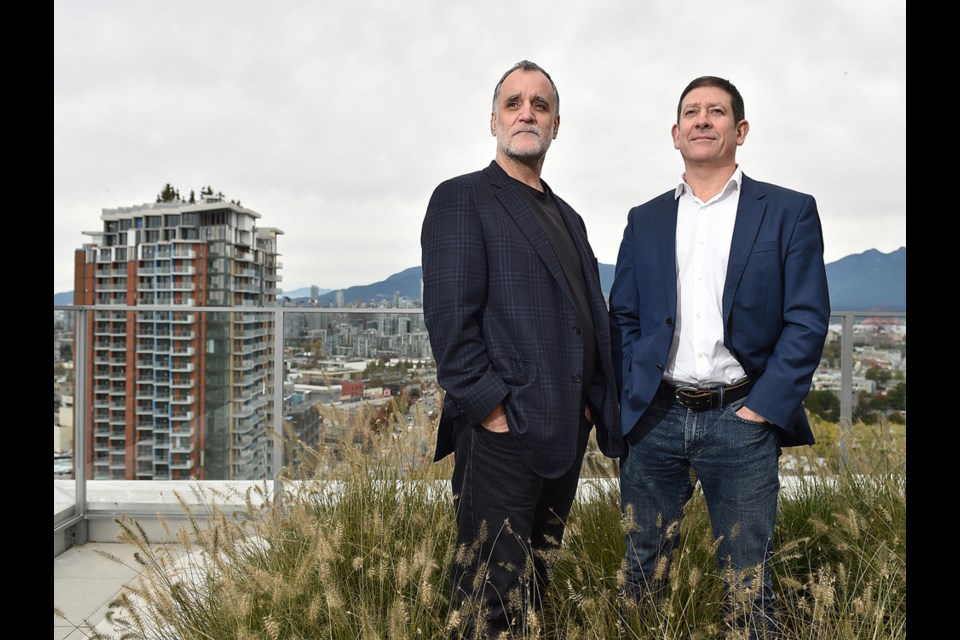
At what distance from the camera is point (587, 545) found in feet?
8.71

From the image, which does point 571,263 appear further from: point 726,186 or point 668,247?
point 726,186

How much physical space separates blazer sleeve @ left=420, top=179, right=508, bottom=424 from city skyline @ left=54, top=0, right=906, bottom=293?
0.47m

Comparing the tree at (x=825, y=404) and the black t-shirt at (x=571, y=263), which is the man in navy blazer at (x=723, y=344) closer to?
the black t-shirt at (x=571, y=263)

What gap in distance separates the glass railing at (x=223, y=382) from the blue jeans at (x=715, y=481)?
203cm

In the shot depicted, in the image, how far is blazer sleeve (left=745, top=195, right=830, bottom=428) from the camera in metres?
1.84

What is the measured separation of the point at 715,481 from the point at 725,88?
113 centimetres

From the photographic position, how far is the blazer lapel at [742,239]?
1.92 metres

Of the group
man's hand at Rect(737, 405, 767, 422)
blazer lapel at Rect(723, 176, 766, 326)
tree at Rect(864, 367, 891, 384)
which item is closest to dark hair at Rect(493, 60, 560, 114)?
blazer lapel at Rect(723, 176, 766, 326)

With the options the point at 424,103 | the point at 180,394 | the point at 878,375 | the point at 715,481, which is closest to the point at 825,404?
the point at 878,375

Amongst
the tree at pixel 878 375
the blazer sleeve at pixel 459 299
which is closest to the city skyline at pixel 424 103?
the blazer sleeve at pixel 459 299

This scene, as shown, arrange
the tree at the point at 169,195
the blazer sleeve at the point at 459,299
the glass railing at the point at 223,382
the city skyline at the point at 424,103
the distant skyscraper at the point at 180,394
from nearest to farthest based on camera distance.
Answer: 1. the blazer sleeve at the point at 459,299
2. the glass railing at the point at 223,382
3. the distant skyscraper at the point at 180,394
4. the city skyline at the point at 424,103
5. the tree at the point at 169,195

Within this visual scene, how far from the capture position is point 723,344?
1.94m
